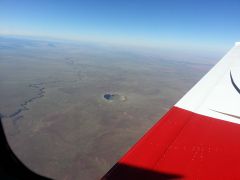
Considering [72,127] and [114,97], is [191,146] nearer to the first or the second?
[72,127]

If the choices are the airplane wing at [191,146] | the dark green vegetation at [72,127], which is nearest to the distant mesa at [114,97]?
the dark green vegetation at [72,127]

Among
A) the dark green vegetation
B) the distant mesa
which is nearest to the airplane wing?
the dark green vegetation

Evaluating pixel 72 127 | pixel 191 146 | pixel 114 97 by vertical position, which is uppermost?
pixel 191 146

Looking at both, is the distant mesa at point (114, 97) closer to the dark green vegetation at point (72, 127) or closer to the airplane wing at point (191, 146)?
the dark green vegetation at point (72, 127)

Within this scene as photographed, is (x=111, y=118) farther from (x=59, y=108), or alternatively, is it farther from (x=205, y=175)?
(x=205, y=175)

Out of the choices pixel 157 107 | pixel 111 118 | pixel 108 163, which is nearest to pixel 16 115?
pixel 111 118

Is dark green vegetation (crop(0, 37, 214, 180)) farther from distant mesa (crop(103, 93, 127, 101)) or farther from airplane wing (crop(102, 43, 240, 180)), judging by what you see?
airplane wing (crop(102, 43, 240, 180))

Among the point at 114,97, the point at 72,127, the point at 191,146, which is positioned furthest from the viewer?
the point at 114,97

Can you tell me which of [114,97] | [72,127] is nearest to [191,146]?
[72,127]
